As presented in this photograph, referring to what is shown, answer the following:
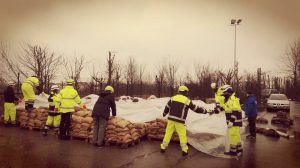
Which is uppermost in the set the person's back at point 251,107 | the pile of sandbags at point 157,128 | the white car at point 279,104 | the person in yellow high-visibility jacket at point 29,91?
the person in yellow high-visibility jacket at point 29,91

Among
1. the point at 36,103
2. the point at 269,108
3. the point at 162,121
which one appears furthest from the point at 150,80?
the point at 162,121

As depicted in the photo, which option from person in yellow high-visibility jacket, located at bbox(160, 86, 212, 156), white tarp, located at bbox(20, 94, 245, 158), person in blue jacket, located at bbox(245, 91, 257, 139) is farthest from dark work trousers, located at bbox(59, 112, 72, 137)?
person in blue jacket, located at bbox(245, 91, 257, 139)

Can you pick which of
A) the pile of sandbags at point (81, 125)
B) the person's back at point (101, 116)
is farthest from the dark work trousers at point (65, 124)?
the person's back at point (101, 116)

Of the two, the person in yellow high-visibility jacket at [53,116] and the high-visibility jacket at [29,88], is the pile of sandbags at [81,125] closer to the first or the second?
the person in yellow high-visibility jacket at [53,116]

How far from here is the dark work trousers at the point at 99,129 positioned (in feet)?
29.8

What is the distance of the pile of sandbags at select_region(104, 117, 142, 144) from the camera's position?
9008mm

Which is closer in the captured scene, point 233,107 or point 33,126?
point 233,107

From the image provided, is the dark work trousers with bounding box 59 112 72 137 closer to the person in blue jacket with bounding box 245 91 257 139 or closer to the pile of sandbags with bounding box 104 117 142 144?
the pile of sandbags with bounding box 104 117 142 144

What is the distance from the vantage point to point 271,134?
Result: 38.2 feet

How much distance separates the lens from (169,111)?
8.41 m

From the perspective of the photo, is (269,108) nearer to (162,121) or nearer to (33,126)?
(162,121)

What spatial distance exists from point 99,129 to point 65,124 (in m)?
1.54

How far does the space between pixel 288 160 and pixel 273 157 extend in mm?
405

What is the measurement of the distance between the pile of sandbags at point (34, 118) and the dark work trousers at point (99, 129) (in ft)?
10.9
